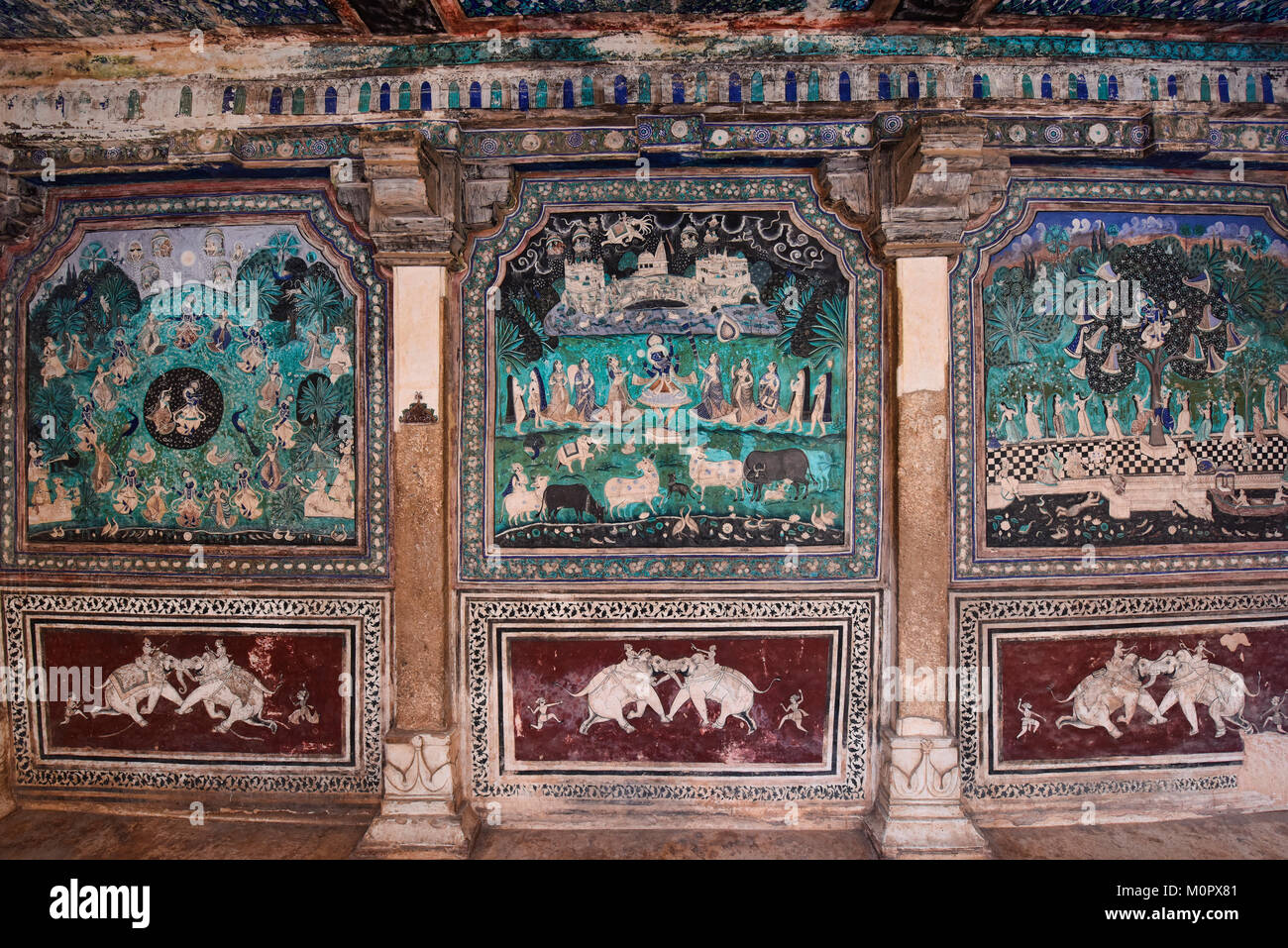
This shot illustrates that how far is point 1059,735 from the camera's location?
391cm

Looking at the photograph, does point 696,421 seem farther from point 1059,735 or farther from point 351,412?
point 1059,735

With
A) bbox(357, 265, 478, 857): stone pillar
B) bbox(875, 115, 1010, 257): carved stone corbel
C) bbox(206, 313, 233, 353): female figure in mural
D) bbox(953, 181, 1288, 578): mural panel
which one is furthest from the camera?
bbox(206, 313, 233, 353): female figure in mural

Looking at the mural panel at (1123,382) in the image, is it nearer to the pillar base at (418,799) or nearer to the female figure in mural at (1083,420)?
the female figure in mural at (1083,420)

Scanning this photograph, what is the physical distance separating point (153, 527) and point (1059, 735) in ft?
18.9

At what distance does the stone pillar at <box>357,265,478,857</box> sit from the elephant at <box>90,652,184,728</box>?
1.52m

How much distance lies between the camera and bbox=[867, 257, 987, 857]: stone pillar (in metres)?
3.66

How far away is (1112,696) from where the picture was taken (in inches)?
154

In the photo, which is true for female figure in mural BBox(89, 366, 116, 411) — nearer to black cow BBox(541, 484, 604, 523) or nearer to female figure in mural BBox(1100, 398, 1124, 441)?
black cow BBox(541, 484, 604, 523)

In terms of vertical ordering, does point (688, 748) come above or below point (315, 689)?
below

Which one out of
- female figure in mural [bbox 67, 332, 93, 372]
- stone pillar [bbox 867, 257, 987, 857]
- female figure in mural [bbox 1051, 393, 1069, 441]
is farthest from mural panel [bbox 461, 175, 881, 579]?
female figure in mural [bbox 67, 332, 93, 372]

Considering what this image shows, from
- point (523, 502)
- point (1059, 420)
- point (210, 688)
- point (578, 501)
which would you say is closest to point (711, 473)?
point (578, 501)

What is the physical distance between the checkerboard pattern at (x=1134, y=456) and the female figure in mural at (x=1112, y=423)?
37 mm

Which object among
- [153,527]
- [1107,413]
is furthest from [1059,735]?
[153,527]

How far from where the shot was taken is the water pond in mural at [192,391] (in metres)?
3.96
